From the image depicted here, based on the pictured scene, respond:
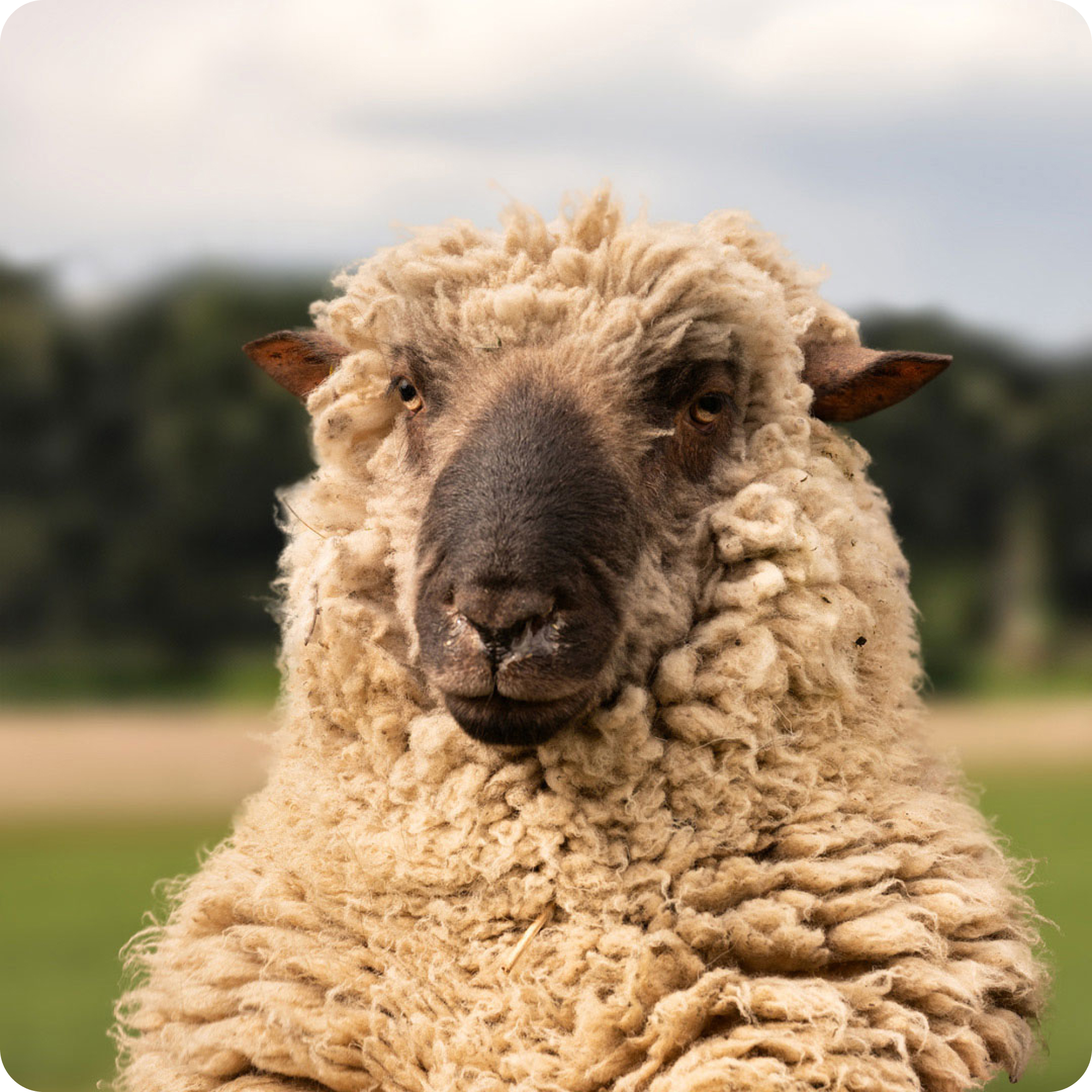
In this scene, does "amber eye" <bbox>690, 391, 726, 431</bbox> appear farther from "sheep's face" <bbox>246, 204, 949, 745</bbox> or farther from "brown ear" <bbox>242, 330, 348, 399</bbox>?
"brown ear" <bbox>242, 330, 348, 399</bbox>

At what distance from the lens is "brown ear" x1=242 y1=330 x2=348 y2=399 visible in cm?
250

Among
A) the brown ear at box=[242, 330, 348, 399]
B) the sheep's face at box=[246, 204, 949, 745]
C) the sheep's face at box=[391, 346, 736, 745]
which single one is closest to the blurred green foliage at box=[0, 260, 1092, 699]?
the brown ear at box=[242, 330, 348, 399]

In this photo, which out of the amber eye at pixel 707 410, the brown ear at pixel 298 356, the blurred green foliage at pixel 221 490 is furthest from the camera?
the blurred green foliage at pixel 221 490

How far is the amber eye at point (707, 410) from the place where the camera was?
2.23 m

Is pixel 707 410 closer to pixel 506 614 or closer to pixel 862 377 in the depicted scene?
pixel 862 377

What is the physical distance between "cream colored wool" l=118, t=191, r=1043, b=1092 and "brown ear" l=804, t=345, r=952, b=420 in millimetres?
93

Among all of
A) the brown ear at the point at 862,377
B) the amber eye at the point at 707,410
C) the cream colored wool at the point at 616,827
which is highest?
the brown ear at the point at 862,377

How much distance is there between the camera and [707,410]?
7.36 feet

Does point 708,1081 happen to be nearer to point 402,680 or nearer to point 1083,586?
point 402,680

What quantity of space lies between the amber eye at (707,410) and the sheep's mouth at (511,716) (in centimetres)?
61

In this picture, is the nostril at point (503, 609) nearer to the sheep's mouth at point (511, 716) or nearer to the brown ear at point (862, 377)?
the sheep's mouth at point (511, 716)

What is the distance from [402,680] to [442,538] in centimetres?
36

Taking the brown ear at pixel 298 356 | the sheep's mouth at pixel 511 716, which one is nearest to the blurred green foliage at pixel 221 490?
the brown ear at pixel 298 356

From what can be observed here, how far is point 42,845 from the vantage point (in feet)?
23.5
